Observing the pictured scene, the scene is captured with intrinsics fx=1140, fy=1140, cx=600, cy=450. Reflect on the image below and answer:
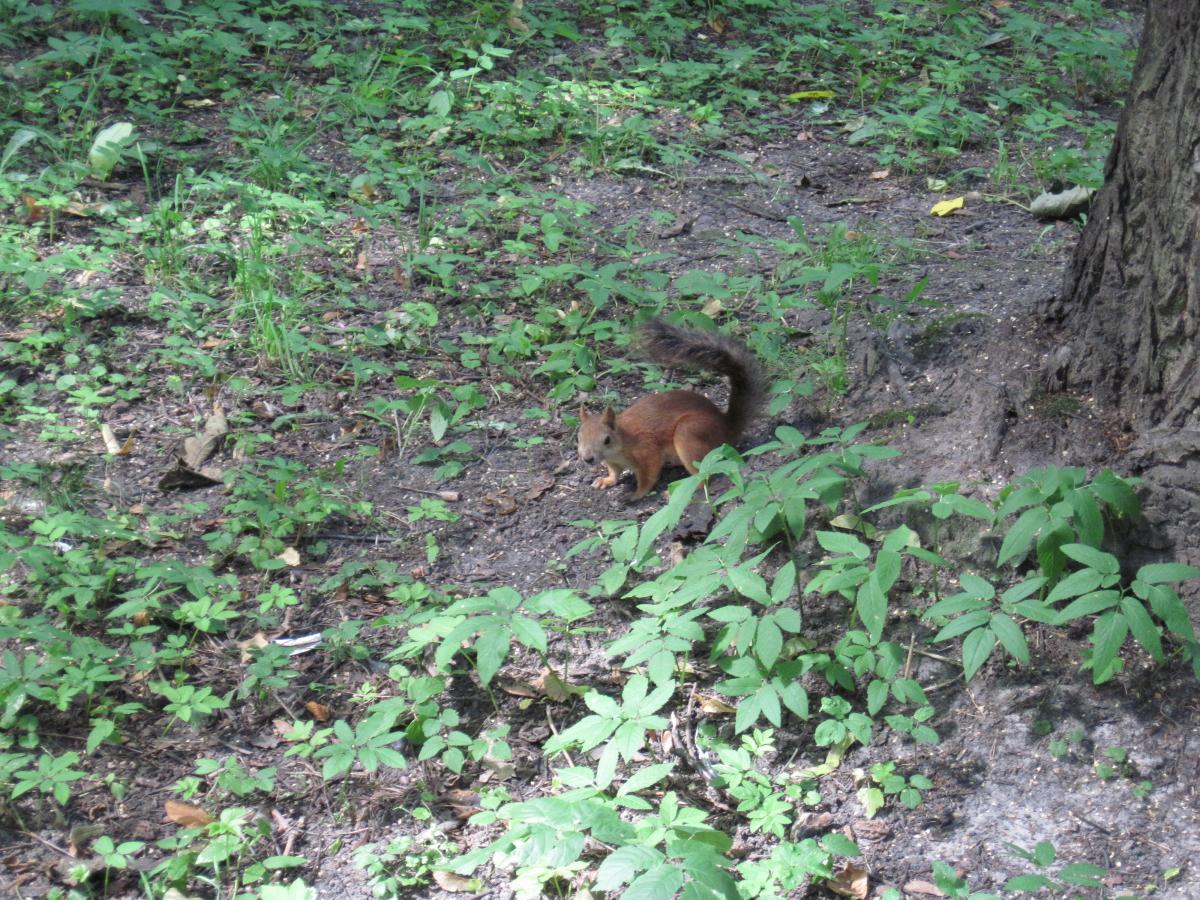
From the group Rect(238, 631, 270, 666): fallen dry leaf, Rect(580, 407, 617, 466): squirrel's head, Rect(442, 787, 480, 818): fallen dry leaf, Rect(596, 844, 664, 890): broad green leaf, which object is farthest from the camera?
Rect(580, 407, 617, 466): squirrel's head

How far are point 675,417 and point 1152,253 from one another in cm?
169

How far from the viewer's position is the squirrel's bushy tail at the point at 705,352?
4066mm

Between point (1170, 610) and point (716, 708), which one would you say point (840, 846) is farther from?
point (1170, 610)

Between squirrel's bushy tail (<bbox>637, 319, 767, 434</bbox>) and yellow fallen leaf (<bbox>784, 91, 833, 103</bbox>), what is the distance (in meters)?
3.44

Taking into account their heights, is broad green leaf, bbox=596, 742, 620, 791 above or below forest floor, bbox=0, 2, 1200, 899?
above

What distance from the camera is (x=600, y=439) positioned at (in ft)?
13.7

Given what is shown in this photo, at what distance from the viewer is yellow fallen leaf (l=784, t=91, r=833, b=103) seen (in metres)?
7.10

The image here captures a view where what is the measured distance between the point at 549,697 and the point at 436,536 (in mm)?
887

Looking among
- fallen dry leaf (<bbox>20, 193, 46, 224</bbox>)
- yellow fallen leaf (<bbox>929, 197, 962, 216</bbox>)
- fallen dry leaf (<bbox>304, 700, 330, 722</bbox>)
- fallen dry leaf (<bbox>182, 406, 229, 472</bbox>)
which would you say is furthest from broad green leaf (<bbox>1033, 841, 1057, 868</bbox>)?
fallen dry leaf (<bbox>20, 193, 46, 224</bbox>)

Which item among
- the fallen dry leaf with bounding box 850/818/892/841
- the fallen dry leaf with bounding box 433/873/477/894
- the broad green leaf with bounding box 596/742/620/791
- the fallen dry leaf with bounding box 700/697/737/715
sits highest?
the broad green leaf with bounding box 596/742/620/791

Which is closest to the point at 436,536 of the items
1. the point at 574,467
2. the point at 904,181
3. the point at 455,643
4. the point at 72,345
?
the point at 574,467

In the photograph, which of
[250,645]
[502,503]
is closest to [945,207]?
[502,503]

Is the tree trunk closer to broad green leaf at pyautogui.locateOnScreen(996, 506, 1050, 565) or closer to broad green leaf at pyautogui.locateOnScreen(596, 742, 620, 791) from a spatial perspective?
broad green leaf at pyautogui.locateOnScreen(996, 506, 1050, 565)

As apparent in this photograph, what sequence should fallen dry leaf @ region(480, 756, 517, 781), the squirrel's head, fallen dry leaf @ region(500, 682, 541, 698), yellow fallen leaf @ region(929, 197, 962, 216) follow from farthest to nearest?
yellow fallen leaf @ region(929, 197, 962, 216), the squirrel's head, fallen dry leaf @ region(500, 682, 541, 698), fallen dry leaf @ region(480, 756, 517, 781)
